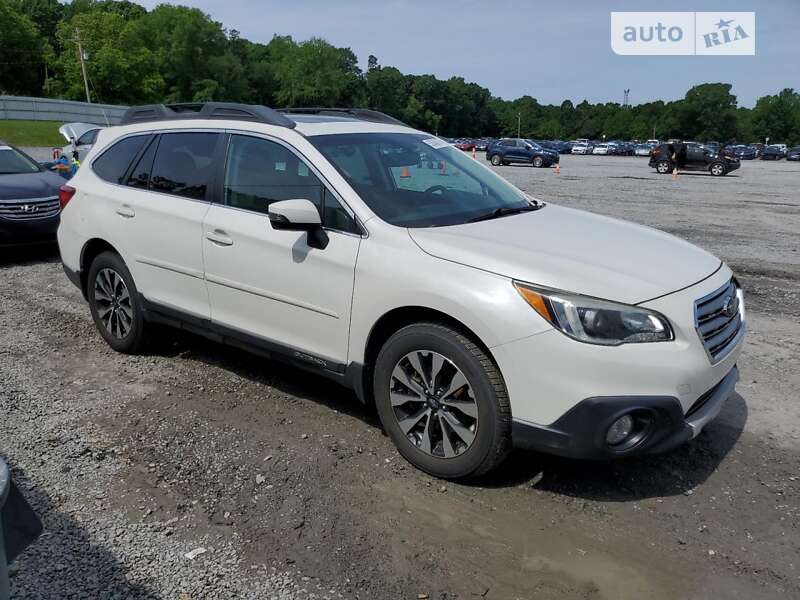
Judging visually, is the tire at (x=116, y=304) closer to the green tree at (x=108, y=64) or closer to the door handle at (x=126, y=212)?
the door handle at (x=126, y=212)

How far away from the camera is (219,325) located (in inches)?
177

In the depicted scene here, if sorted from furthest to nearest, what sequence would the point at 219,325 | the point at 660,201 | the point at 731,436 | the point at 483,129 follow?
1. the point at 483,129
2. the point at 660,201
3. the point at 219,325
4. the point at 731,436

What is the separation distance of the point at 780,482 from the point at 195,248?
3.75m

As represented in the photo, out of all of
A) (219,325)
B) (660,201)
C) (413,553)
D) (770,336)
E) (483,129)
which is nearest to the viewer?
(413,553)

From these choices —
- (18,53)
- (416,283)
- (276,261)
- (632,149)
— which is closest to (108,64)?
(18,53)

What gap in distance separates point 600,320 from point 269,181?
7.42 ft

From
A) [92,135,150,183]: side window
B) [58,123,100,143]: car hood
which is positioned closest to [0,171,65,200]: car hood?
[92,135,150,183]: side window

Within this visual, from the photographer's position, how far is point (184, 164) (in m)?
4.78

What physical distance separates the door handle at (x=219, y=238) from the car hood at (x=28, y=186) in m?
5.71

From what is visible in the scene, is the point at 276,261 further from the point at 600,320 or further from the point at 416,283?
the point at 600,320

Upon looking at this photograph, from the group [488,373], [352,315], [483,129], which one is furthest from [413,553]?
[483,129]

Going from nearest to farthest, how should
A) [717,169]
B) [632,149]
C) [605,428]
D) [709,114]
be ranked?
[605,428] → [717,169] → [632,149] → [709,114]

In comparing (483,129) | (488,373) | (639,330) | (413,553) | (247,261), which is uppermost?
(483,129)

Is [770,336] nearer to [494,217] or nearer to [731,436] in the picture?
[731,436]
